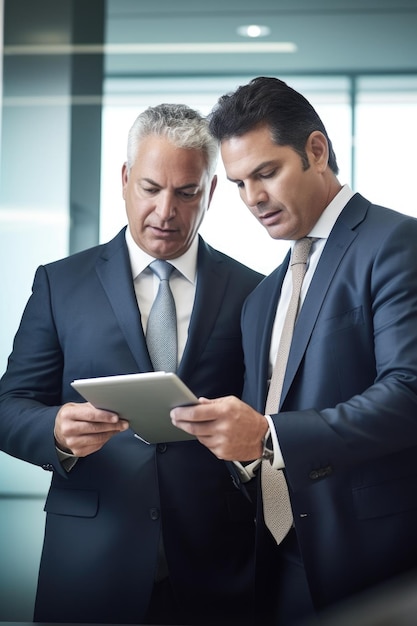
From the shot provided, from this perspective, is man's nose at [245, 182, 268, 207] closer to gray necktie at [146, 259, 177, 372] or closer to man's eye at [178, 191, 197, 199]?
man's eye at [178, 191, 197, 199]

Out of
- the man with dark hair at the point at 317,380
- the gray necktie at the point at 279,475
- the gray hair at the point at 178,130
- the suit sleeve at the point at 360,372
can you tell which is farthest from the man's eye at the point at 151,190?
the suit sleeve at the point at 360,372

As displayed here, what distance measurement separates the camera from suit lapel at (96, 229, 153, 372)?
2.56 m

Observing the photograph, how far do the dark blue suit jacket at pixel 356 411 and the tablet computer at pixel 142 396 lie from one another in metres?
0.27

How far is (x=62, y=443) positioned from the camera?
7.91 feet

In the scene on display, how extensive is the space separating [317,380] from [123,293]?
705 millimetres

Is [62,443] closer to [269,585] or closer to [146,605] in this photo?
[146,605]

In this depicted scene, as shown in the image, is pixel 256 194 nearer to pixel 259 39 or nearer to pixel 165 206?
pixel 165 206

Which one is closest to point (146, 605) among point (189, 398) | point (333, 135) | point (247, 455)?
point (247, 455)

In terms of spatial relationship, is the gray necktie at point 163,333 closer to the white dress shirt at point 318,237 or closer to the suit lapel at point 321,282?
the white dress shirt at point 318,237

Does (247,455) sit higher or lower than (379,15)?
lower

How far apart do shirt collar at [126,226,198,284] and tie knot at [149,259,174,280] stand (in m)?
0.01

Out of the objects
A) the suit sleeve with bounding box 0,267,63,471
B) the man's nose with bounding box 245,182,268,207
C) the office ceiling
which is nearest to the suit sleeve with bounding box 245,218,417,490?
the man's nose with bounding box 245,182,268,207

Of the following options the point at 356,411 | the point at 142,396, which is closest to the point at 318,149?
the point at 356,411

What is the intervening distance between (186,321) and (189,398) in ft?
2.53
